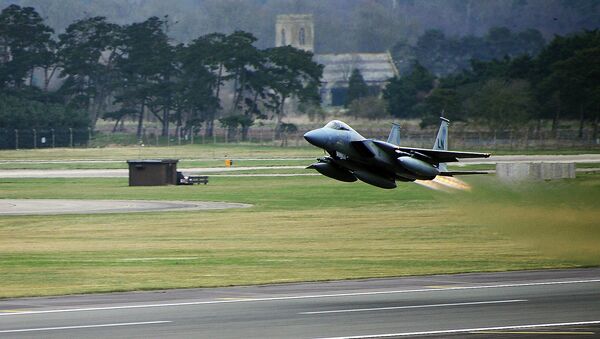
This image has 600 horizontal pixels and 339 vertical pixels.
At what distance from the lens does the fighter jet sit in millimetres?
35281

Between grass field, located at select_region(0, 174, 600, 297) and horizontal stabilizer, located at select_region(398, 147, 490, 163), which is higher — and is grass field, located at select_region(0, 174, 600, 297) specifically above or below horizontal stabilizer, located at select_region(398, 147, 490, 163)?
below

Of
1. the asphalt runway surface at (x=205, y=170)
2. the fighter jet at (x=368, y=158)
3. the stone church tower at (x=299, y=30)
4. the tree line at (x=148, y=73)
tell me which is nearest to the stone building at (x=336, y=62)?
the stone church tower at (x=299, y=30)

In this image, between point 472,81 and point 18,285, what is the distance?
109 meters

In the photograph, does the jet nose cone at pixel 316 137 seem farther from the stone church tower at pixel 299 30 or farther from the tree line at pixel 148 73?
the stone church tower at pixel 299 30

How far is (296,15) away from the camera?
19712cm

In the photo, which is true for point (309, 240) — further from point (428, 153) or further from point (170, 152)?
point (170, 152)

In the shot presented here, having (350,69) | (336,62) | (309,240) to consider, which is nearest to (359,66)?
(350,69)

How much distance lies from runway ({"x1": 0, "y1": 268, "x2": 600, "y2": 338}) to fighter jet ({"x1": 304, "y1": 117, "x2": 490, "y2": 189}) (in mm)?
3530

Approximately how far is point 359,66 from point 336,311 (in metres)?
163

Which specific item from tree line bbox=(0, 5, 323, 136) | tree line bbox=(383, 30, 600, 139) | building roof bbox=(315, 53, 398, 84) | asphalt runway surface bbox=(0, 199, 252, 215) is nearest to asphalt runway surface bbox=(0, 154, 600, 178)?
tree line bbox=(383, 30, 600, 139)

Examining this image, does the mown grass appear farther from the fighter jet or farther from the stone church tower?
the fighter jet

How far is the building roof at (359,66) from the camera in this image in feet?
626

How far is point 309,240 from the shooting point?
50375 millimetres

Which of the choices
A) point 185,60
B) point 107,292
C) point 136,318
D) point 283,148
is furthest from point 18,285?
point 185,60
